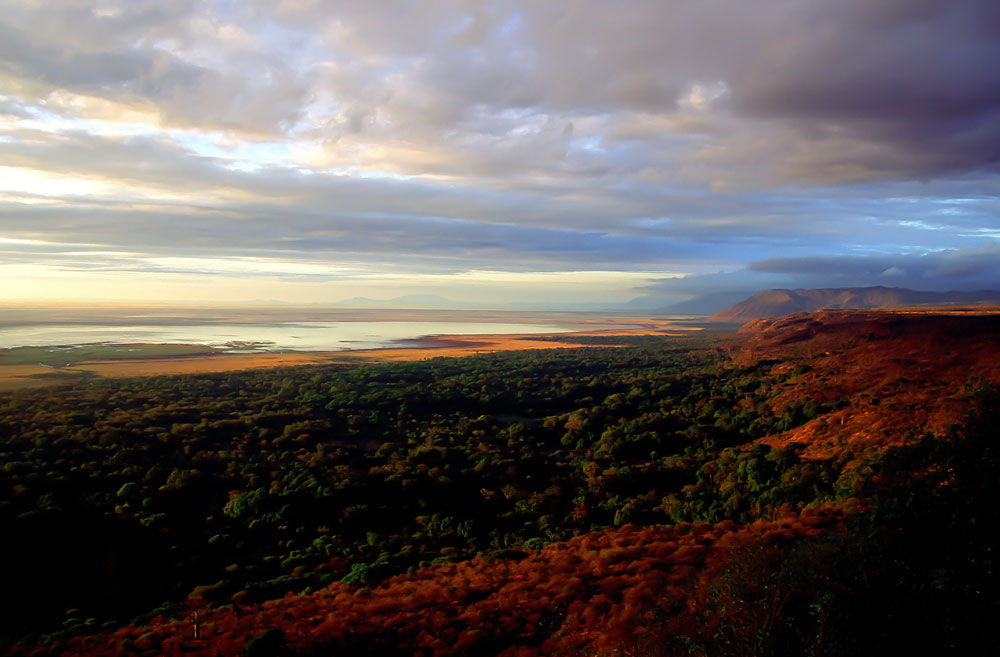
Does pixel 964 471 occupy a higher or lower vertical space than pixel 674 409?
higher

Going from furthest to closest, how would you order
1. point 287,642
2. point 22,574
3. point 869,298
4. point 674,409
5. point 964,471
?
point 869,298 < point 674,409 < point 22,574 < point 287,642 < point 964,471

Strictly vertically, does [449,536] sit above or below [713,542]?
below

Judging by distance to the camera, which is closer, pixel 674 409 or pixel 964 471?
pixel 964 471

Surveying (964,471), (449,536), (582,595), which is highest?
(964,471)

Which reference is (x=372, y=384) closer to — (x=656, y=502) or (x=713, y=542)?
(x=656, y=502)

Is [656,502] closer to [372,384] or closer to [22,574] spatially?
[22,574]

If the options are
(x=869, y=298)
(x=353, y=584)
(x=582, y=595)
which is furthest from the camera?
(x=869, y=298)

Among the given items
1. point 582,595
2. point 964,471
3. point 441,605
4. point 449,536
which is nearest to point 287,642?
point 441,605

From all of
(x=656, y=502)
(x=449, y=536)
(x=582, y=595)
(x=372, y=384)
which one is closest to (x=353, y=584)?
(x=449, y=536)

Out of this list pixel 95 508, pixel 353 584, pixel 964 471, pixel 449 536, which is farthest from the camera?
pixel 95 508
